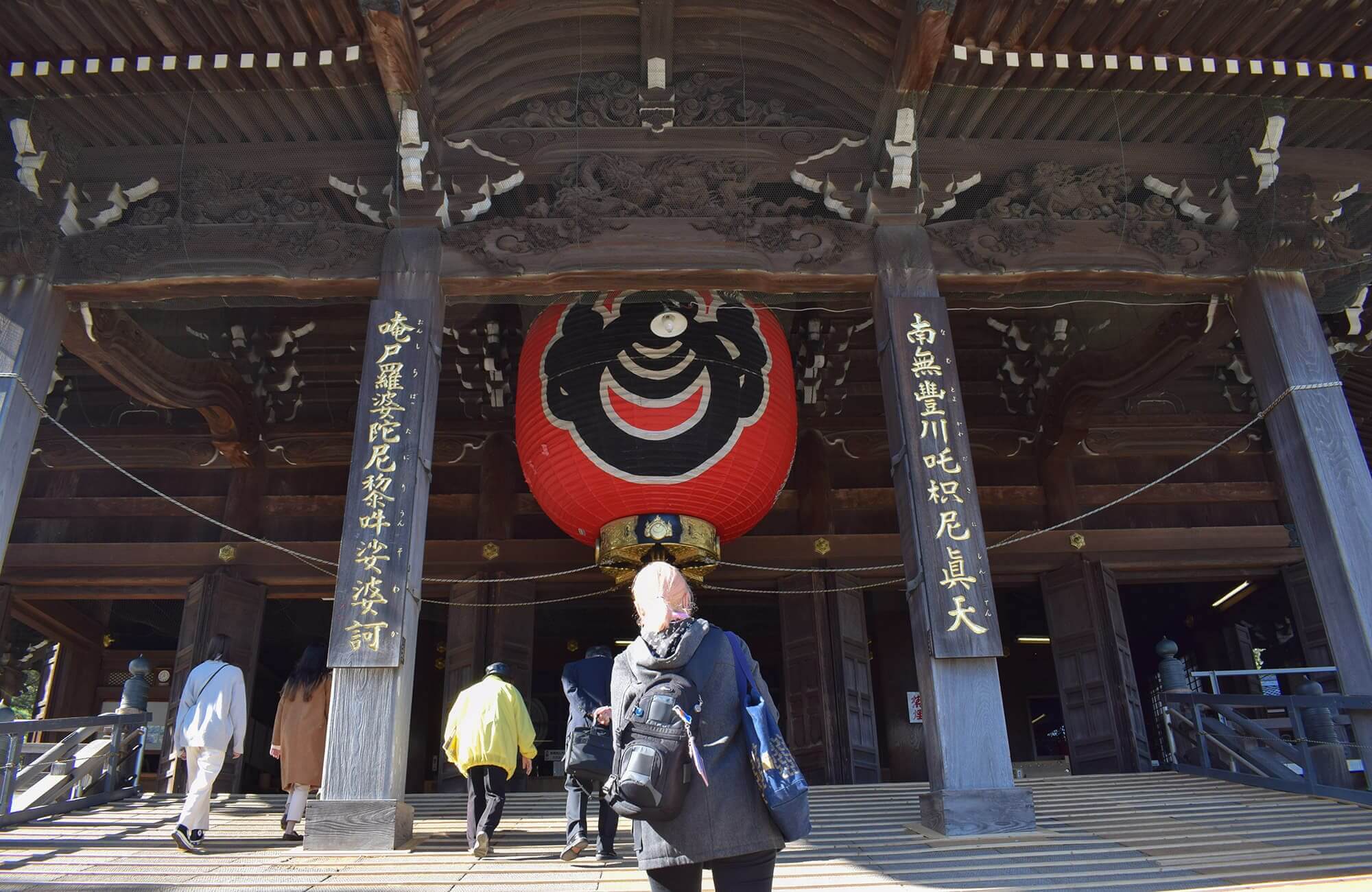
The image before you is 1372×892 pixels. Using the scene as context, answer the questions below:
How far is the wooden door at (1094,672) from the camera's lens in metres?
9.17

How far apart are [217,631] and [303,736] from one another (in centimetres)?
412

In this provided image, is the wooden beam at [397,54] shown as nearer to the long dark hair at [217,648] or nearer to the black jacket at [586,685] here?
the long dark hair at [217,648]

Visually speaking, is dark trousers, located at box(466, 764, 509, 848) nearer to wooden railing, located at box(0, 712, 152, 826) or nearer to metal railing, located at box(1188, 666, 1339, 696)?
wooden railing, located at box(0, 712, 152, 826)

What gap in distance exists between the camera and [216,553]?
9.88 meters

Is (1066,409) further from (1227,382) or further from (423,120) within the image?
(423,120)

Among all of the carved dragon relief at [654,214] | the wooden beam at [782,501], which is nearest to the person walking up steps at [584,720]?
the carved dragon relief at [654,214]

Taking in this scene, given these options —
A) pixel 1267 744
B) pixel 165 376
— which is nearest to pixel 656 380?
pixel 165 376

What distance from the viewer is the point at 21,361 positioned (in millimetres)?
6660

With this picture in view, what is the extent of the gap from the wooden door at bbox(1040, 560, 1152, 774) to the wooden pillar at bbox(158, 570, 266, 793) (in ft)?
28.1

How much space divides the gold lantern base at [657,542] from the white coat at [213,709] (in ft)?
8.34

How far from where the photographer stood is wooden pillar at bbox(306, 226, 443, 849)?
5266 mm

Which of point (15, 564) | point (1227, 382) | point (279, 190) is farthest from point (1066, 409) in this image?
point (15, 564)

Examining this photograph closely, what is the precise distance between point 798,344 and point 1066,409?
10.3 ft

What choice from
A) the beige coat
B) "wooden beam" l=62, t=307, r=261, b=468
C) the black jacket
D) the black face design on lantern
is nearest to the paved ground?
the beige coat
